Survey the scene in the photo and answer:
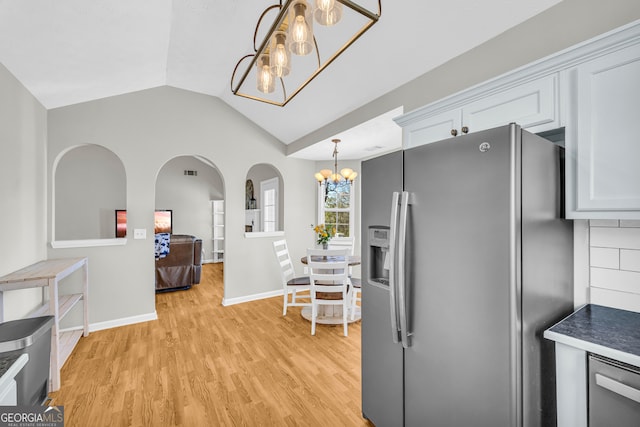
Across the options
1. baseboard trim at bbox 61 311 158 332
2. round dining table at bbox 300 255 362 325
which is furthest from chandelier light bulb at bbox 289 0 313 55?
baseboard trim at bbox 61 311 158 332

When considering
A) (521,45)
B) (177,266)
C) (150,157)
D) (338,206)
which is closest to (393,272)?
(521,45)

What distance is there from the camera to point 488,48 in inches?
75.0

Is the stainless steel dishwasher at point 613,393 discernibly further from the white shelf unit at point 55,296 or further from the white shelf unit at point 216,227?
the white shelf unit at point 216,227

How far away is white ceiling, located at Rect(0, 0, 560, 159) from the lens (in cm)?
184

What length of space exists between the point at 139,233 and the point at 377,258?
3205mm

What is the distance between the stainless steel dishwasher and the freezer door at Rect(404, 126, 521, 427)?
0.28m

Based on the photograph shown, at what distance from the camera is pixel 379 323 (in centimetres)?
175

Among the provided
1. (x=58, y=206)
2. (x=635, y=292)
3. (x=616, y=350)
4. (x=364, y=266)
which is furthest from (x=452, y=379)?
(x=58, y=206)

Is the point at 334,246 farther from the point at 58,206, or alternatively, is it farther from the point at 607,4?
the point at 58,206

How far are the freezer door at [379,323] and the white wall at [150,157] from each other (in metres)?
2.95

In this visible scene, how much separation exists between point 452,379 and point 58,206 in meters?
7.82

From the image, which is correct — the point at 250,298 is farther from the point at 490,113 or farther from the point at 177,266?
the point at 490,113

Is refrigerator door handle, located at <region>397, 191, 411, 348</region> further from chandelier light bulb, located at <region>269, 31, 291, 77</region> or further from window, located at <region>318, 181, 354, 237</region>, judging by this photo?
window, located at <region>318, 181, 354, 237</region>

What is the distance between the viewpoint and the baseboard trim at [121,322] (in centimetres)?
337
